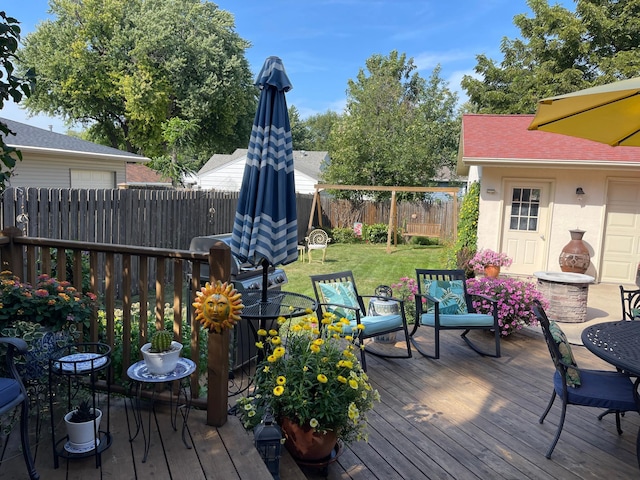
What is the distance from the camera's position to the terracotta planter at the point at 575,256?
837 cm

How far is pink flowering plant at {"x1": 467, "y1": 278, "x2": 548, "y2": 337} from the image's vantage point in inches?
195

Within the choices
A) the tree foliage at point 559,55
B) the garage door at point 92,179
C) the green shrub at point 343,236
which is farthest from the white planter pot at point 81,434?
the tree foliage at point 559,55

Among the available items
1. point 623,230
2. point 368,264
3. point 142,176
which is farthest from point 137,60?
point 623,230

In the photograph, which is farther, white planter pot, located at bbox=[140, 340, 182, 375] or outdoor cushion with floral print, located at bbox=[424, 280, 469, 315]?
outdoor cushion with floral print, located at bbox=[424, 280, 469, 315]

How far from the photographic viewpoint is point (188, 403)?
9.01 ft

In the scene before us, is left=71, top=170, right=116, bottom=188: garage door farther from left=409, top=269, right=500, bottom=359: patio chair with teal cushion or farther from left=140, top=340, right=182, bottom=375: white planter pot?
left=140, top=340, right=182, bottom=375: white planter pot

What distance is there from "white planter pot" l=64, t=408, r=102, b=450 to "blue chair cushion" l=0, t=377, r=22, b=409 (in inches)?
14.2

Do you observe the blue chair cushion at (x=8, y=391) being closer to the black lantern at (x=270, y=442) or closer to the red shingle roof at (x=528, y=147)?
the black lantern at (x=270, y=442)

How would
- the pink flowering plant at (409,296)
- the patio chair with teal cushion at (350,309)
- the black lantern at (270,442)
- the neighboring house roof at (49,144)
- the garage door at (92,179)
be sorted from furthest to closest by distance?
the garage door at (92,179) < the neighboring house roof at (49,144) < the pink flowering plant at (409,296) < the patio chair with teal cushion at (350,309) < the black lantern at (270,442)

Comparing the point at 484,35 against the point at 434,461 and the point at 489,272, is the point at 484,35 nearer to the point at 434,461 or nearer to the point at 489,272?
the point at 489,272

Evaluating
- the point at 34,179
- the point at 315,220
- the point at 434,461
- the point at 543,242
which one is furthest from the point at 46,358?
the point at 315,220

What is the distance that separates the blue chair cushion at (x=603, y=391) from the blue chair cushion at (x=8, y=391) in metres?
3.11

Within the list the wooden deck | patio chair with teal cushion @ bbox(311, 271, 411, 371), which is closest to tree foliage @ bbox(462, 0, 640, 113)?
patio chair with teal cushion @ bbox(311, 271, 411, 371)

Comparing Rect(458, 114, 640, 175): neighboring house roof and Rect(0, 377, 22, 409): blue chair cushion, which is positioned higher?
Rect(458, 114, 640, 175): neighboring house roof
